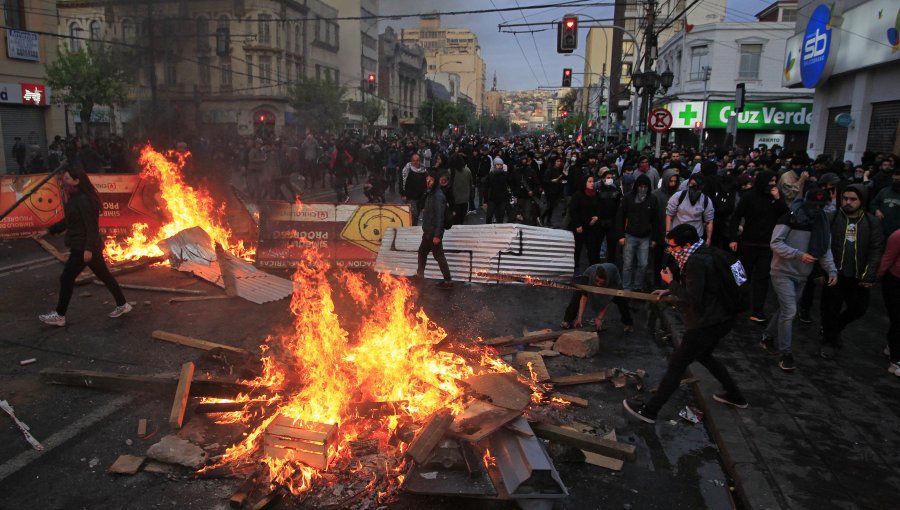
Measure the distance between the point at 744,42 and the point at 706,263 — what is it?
117ft

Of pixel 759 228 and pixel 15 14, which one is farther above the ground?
pixel 15 14

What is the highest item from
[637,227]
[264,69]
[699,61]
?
[264,69]

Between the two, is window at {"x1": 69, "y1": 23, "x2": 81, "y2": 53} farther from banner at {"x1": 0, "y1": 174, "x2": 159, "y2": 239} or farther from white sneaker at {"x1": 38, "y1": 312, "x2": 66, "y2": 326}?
white sneaker at {"x1": 38, "y1": 312, "x2": 66, "y2": 326}

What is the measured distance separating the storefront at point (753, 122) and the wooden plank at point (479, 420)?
106 ft

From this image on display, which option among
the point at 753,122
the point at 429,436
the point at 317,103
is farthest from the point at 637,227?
the point at 317,103

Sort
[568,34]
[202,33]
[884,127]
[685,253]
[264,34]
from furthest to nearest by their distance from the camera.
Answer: [264,34] → [202,33] → [568,34] → [884,127] → [685,253]

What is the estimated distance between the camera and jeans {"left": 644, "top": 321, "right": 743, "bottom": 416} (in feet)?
15.9

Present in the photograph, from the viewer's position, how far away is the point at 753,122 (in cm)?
3422

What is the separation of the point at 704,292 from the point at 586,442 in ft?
5.42

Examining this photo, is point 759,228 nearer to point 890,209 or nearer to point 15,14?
point 890,209

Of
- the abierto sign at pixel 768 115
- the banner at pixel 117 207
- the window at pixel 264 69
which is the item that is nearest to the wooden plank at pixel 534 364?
the banner at pixel 117 207

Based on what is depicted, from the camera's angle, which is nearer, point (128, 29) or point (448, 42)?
point (128, 29)

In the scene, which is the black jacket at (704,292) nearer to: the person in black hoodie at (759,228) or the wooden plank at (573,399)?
the wooden plank at (573,399)

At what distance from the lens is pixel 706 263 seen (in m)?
4.78
